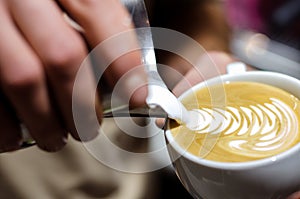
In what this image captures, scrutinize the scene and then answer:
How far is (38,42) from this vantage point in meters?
0.38

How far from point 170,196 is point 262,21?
36 centimetres

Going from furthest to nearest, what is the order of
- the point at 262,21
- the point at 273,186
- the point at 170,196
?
1. the point at 262,21
2. the point at 170,196
3. the point at 273,186

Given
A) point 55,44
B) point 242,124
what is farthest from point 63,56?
point 242,124

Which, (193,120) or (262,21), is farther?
(262,21)

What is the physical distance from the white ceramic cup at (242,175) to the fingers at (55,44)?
0.09 metres

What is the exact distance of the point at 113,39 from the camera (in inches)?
15.5

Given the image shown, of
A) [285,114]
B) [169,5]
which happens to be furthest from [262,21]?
[285,114]

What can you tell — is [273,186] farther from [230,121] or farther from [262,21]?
[262,21]

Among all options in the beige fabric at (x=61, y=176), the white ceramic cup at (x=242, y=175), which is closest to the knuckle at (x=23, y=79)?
the white ceramic cup at (x=242, y=175)

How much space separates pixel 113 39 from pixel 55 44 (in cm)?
5

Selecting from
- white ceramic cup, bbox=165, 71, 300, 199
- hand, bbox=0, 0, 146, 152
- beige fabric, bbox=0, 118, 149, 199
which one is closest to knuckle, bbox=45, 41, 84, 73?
hand, bbox=0, 0, 146, 152

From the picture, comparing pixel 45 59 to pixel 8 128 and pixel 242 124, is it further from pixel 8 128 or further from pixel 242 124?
pixel 242 124

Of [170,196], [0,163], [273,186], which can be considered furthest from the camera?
[170,196]

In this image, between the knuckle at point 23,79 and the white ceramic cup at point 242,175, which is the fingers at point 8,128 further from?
the white ceramic cup at point 242,175
